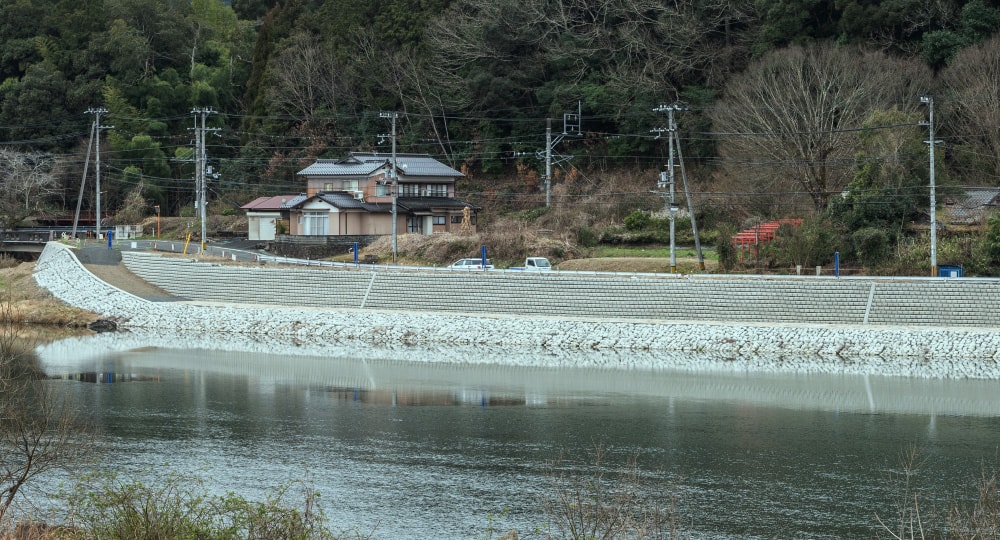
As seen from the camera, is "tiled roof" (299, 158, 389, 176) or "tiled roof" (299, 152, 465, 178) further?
"tiled roof" (299, 152, 465, 178)

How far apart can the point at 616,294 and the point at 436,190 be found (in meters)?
21.1

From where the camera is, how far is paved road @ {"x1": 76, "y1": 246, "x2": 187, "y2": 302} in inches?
1722

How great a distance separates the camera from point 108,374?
99.0 feet

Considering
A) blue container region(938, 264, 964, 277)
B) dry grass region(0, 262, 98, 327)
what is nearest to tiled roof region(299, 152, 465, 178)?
dry grass region(0, 262, 98, 327)

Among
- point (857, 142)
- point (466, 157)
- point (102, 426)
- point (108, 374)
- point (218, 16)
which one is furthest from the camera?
point (218, 16)

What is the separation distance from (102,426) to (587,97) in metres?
41.2

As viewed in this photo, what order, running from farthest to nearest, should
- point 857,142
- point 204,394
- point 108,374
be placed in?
1. point 857,142
2. point 108,374
3. point 204,394

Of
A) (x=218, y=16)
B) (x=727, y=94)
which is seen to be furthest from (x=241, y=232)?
(x=218, y=16)

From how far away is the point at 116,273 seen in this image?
46.2 meters

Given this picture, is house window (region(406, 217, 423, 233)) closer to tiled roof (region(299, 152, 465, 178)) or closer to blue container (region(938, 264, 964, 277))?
tiled roof (region(299, 152, 465, 178))

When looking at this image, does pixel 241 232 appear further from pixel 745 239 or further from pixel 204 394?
pixel 204 394

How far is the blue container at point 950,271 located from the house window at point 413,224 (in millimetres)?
25419

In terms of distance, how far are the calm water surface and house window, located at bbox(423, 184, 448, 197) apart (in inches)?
947

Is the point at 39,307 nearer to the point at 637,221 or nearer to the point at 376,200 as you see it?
the point at 376,200
